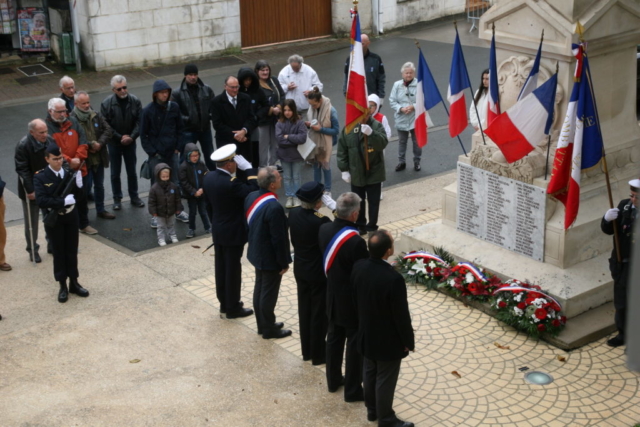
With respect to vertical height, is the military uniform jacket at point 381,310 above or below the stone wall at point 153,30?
below

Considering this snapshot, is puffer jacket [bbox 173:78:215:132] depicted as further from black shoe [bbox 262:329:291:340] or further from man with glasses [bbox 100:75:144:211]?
black shoe [bbox 262:329:291:340]

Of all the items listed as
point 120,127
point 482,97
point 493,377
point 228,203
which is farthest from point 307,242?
point 120,127

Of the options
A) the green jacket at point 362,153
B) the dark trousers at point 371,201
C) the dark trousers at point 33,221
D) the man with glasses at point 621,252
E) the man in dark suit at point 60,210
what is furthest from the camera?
the dark trousers at point 371,201

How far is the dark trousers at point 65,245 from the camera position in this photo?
9.09 meters

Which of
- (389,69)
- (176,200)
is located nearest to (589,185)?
(176,200)

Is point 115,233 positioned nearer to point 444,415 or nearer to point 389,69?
point 444,415

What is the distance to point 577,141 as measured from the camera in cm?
803

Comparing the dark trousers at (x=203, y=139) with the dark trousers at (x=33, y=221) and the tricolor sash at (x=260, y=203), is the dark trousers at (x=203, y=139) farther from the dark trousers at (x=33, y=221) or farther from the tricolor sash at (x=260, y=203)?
the tricolor sash at (x=260, y=203)

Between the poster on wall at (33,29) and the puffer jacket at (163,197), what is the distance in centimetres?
1113

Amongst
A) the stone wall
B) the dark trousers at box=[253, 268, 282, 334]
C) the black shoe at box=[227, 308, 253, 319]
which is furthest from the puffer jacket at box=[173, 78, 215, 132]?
the stone wall

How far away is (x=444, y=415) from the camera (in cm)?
708

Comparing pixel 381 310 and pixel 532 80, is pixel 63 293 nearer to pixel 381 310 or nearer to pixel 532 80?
pixel 381 310

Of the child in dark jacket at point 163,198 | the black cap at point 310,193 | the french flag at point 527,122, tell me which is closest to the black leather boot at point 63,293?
the child in dark jacket at point 163,198

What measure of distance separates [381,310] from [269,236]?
194 cm
